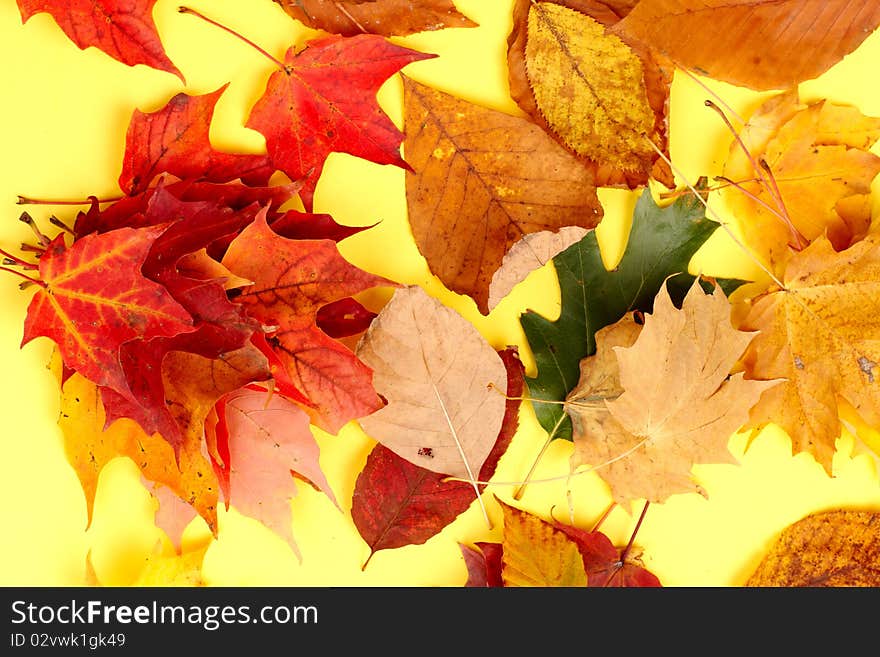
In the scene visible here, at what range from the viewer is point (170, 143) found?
595 millimetres

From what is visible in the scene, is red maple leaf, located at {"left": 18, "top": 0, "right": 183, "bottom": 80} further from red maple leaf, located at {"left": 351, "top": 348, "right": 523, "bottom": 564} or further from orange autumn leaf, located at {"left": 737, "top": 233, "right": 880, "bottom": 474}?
orange autumn leaf, located at {"left": 737, "top": 233, "right": 880, "bottom": 474}

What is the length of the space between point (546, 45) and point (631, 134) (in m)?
0.10

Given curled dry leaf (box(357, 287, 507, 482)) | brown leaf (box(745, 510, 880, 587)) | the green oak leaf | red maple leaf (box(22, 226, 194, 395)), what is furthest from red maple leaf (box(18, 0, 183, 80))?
brown leaf (box(745, 510, 880, 587))

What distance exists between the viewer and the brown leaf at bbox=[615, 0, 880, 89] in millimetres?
574

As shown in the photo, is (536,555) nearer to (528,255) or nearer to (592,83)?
(528,255)

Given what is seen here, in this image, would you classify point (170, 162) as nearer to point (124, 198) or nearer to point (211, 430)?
point (124, 198)

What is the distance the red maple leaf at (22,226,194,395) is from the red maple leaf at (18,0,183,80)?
0.16 meters

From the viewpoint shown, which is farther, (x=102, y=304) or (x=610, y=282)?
(x=610, y=282)

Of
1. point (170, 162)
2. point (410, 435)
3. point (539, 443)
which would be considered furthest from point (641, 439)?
point (170, 162)

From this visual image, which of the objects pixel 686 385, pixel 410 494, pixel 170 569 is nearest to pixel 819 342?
pixel 686 385

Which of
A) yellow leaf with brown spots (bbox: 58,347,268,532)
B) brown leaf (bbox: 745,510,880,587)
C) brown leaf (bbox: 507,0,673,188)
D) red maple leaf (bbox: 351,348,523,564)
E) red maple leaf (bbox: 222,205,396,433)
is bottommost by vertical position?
brown leaf (bbox: 745,510,880,587)

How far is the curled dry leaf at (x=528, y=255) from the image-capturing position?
0.62 metres

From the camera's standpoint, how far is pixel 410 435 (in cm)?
62

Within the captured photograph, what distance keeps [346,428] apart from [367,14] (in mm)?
356
